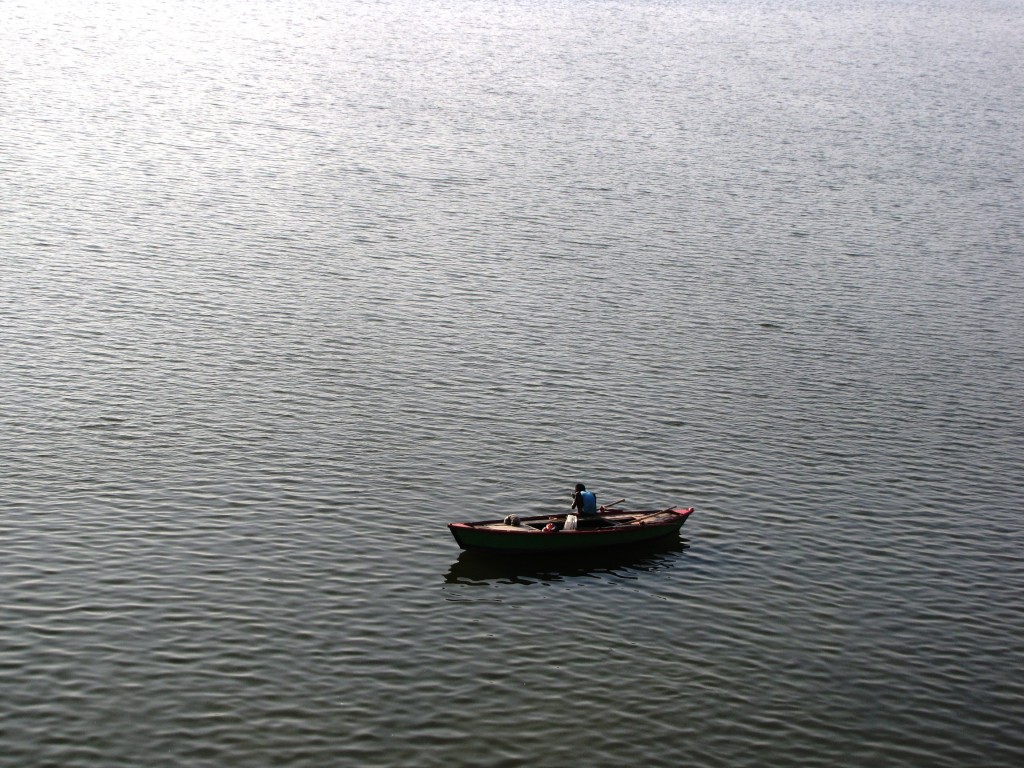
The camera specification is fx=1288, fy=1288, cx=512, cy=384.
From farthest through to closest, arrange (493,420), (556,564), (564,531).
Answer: (493,420) < (556,564) < (564,531)

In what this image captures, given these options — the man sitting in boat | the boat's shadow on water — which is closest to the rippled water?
the boat's shadow on water

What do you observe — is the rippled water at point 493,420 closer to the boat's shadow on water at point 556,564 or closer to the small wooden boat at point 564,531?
the boat's shadow on water at point 556,564

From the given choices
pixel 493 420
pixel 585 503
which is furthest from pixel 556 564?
pixel 493 420

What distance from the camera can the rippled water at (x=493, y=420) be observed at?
3366 centimetres

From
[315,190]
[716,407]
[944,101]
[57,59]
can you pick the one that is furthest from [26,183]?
[944,101]

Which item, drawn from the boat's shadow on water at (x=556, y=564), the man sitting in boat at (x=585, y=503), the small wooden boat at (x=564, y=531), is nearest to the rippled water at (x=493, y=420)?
the boat's shadow on water at (x=556, y=564)

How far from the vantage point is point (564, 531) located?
135ft

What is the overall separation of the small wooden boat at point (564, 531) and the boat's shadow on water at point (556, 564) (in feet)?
1.04

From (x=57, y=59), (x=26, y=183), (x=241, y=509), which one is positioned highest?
(x=57, y=59)

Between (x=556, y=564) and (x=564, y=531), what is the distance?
1.22m

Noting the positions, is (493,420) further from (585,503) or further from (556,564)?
(556,564)

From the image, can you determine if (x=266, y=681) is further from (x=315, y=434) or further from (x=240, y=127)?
(x=240, y=127)

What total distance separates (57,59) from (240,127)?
2825cm

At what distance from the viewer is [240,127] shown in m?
101
